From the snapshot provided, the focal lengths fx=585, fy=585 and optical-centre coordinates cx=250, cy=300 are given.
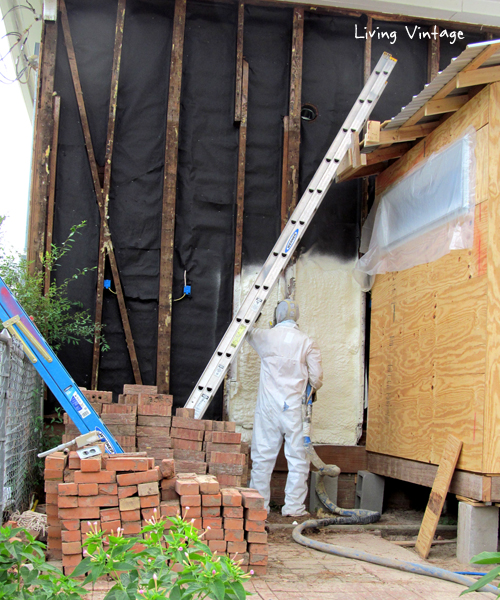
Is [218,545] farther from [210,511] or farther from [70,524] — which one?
[70,524]

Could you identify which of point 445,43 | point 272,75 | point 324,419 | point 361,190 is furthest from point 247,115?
point 324,419

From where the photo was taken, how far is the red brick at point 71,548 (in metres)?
3.71

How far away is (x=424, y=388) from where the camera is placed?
5.64m

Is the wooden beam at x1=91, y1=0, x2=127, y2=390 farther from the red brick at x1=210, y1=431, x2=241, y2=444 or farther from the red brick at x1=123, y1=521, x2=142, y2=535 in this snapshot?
the red brick at x1=123, y1=521, x2=142, y2=535

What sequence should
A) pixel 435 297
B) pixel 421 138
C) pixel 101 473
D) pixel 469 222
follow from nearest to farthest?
pixel 101 473, pixel 469 222, pixel 435 297, pixel 421 138

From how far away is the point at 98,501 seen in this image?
384 centimetres

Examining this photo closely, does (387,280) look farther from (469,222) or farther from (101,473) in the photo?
(101,473)

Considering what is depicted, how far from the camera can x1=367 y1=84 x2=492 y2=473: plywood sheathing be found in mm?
4727

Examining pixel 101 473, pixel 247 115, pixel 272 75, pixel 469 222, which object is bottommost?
pixel 101 473

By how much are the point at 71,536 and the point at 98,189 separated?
418 centimetres

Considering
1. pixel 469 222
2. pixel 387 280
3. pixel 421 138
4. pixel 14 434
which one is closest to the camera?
pixel 14 434

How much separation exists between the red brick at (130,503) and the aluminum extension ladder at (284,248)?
1.72m

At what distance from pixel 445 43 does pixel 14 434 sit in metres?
6.98

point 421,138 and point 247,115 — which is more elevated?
point 247,115
